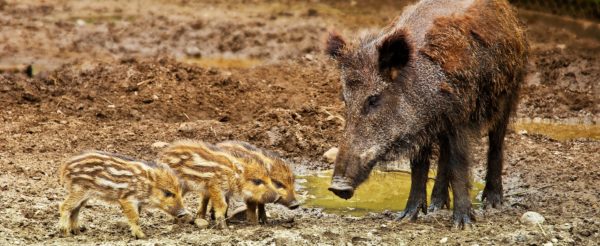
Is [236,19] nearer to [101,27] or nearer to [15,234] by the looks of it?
[101,27]

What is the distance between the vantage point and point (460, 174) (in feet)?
26.3

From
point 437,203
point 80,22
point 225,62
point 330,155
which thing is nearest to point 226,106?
point 330,155

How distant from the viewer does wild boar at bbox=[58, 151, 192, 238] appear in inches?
289

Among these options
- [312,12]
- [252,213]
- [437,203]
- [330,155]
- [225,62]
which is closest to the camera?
[252,213]

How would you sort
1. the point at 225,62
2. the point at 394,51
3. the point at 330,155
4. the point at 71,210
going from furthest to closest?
1. the point at 225,62
2. the point at 330,155
3. the point at 394,51
4. the point at 71,210

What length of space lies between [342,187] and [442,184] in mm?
1402

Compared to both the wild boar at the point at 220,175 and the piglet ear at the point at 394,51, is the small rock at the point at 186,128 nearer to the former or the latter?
the wild boar at the point at 220,175

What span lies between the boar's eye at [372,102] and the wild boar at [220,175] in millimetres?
870

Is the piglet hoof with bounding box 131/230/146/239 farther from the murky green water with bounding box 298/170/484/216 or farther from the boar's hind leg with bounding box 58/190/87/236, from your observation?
the murky green water with bounding box 298/170/484/216

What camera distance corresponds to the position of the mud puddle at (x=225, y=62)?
14.9 m

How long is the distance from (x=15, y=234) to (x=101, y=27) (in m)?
9.40

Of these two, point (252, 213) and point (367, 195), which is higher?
point (367, 195)

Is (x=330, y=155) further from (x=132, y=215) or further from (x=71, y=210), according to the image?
(x=71, y=210)

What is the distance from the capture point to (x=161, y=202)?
7512 mm
